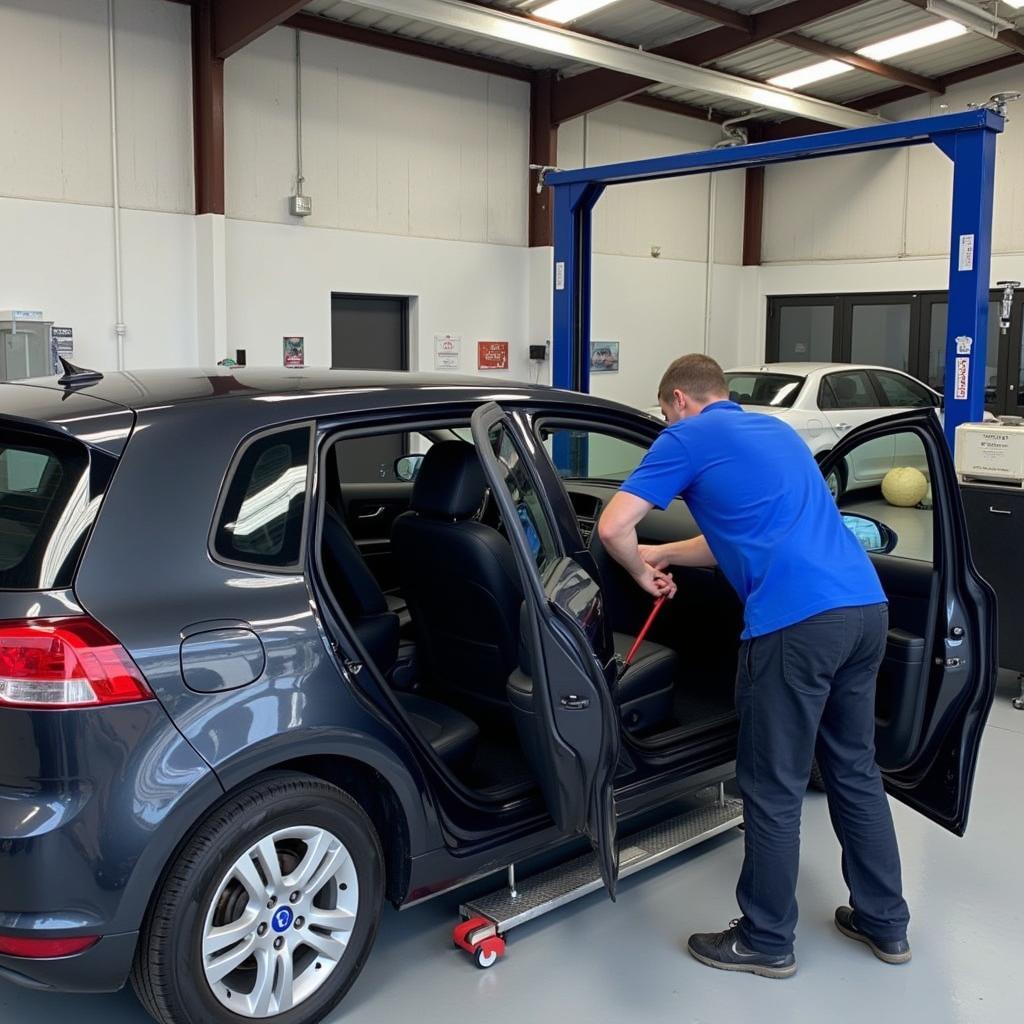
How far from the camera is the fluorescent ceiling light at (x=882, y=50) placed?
1116 cm

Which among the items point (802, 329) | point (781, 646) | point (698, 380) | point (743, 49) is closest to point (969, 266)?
point (698, 380)

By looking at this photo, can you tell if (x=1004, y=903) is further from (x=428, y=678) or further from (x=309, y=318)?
(x=309, y=318)

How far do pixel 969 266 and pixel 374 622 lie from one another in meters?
4.37

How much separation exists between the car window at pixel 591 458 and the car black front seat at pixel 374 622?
147 centimetres

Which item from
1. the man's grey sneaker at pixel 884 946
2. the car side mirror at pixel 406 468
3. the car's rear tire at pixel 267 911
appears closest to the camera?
the car's rear tire at pixel 267 911

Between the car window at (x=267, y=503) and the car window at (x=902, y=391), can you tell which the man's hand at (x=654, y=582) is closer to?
the car window at (x=267, y=503)

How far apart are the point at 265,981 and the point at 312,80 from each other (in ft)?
29.8

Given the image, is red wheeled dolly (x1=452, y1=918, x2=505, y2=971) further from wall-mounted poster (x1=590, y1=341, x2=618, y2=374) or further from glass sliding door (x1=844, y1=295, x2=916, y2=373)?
glass sliding door (x1=844, y1=295, x2=916, y2=373)

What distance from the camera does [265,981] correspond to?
7.64ft

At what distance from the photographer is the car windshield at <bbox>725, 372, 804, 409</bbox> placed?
32.5 feet

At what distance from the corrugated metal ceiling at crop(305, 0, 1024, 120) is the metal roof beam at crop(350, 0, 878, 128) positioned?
24cm

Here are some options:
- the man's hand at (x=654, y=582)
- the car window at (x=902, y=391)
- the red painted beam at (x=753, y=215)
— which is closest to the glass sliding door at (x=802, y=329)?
the red painted beam at (x=753, y=215)

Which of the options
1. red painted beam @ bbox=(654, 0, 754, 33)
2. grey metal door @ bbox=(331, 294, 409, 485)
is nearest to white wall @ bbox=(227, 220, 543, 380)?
grey metal door @ bbox=(331, 294, 409, 485)

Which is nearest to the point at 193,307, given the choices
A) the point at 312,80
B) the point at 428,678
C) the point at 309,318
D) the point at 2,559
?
the point at 309,318
